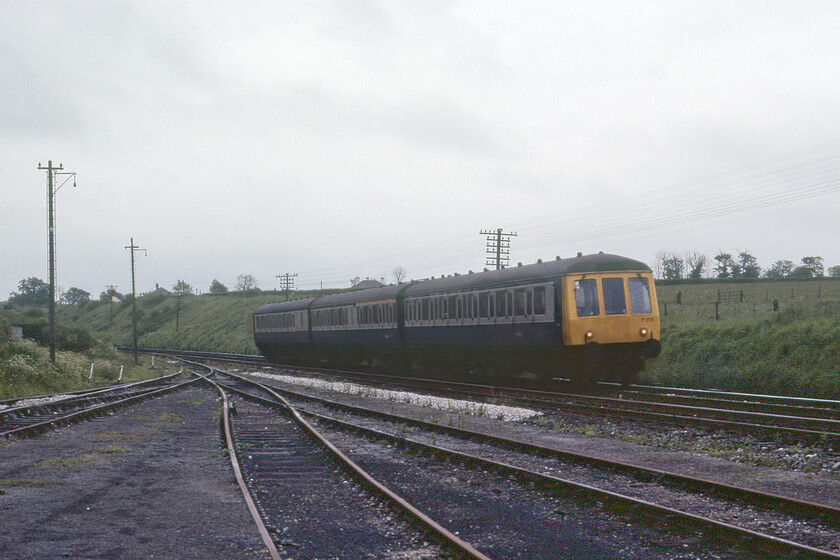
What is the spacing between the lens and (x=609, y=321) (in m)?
17.3

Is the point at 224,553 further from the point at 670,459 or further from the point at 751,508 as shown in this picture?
the point at 670,459

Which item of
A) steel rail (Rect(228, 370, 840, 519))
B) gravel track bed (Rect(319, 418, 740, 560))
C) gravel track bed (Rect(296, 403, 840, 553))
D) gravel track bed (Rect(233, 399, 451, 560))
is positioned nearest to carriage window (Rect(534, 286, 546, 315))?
steel rail (Rect(228, 370, 840, 519))

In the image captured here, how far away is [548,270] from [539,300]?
2.52 ft

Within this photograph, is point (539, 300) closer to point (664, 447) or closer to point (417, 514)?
point (664, 447)

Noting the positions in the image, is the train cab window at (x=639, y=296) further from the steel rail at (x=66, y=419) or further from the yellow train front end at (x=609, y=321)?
the steel rail at (x=66, y=419)

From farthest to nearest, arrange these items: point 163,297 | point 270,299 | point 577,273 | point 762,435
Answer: point 163,297 < point 270,299 < point 577,273 < point 762,435

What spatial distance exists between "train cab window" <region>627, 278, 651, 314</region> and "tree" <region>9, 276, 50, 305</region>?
13309cm

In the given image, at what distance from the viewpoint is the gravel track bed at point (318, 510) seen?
18.6ft

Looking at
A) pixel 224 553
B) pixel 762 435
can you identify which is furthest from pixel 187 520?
pixel 762 435

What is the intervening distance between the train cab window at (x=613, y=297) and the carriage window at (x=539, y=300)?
4.96 feet

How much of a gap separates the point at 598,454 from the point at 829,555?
4895 mm

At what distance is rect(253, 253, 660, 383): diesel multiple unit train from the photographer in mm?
17375

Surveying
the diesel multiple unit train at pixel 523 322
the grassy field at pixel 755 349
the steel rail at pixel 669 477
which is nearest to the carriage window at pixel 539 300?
the diesel multiple unit train at pixel 523 322

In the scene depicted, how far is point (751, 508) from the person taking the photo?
6.67 meters
